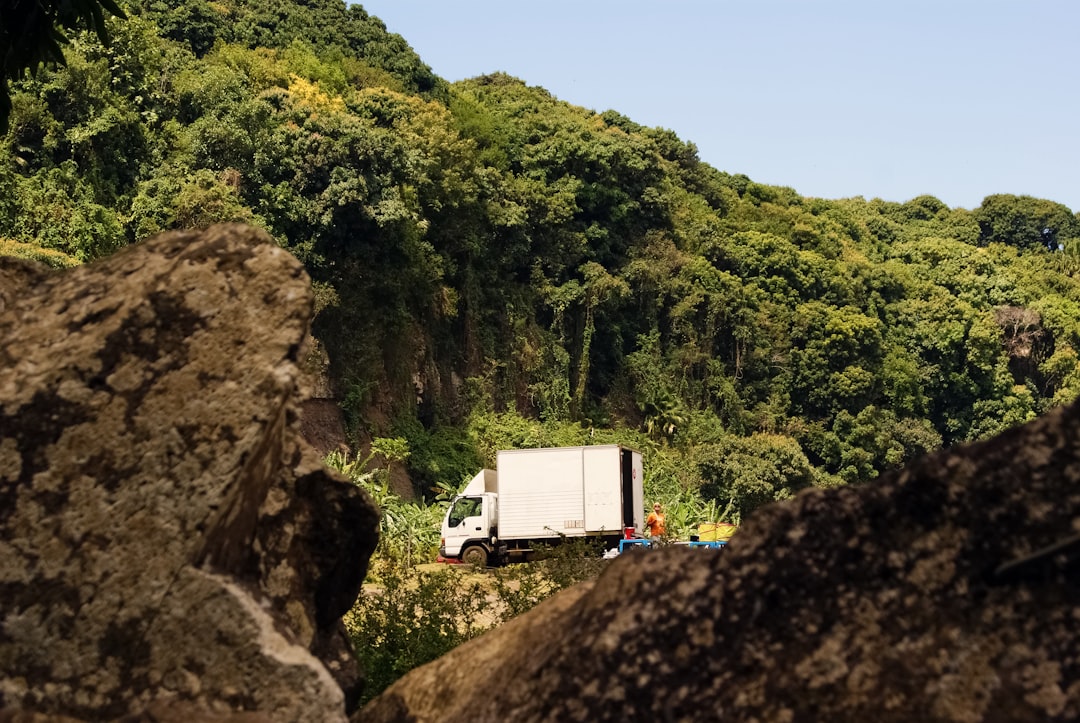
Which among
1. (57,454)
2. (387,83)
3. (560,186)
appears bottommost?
(57,454)

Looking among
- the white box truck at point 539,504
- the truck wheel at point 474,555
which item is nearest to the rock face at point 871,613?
the truck wheel at point 474,555

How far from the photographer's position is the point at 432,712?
15.5 ft

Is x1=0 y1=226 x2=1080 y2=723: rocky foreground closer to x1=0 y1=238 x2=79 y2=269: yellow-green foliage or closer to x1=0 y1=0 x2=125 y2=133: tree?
x1=0 y1=0 x2=125 y2=133: tree

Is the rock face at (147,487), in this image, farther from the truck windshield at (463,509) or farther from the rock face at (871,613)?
the truck windshield at (463,509)

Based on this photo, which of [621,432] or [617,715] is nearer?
[617,715]

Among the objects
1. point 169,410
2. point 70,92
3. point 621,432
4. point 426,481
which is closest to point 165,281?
point 169,410

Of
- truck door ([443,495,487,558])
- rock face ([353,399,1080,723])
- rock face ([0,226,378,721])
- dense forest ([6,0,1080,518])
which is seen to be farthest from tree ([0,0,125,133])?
dense forest ([6,0,1080,518])

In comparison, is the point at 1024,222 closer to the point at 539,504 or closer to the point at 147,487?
the point at 539,504

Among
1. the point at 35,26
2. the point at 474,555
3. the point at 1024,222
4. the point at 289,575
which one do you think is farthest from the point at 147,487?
the point at 1024,222

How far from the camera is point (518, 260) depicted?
2016 inches

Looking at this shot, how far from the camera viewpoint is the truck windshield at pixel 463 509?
99.6ft

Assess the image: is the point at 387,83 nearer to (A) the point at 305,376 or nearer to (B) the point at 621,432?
(B) the point at 621,432

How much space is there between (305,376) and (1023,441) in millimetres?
2275

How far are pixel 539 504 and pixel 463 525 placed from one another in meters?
1.57
